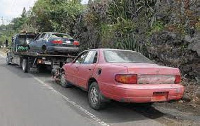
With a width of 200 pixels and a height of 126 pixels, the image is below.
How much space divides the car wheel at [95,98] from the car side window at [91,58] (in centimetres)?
76

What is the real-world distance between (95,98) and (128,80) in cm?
124

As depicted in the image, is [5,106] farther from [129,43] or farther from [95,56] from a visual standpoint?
[129,43]

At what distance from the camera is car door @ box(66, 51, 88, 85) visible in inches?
361

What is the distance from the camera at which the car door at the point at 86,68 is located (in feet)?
26.6

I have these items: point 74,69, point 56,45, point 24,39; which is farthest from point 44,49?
point 74,69

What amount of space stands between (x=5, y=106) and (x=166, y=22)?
25.8 feet

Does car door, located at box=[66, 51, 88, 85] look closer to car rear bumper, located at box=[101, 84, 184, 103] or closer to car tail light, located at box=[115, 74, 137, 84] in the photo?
car rear bumper, located at box=[101, 84, 184, 103]

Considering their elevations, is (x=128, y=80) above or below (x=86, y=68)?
below

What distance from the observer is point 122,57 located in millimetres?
7980

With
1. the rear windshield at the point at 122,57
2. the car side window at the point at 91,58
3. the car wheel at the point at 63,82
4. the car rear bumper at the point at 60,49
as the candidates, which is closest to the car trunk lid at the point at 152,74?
A: the rear windshield at the point at 122,57

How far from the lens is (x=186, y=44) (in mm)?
11164

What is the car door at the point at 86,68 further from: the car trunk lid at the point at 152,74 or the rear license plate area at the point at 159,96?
the rear license plate area at the point at 159,96

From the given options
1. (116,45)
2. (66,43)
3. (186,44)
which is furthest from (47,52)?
(186,44)

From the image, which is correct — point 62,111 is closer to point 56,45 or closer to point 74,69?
point 74,69
